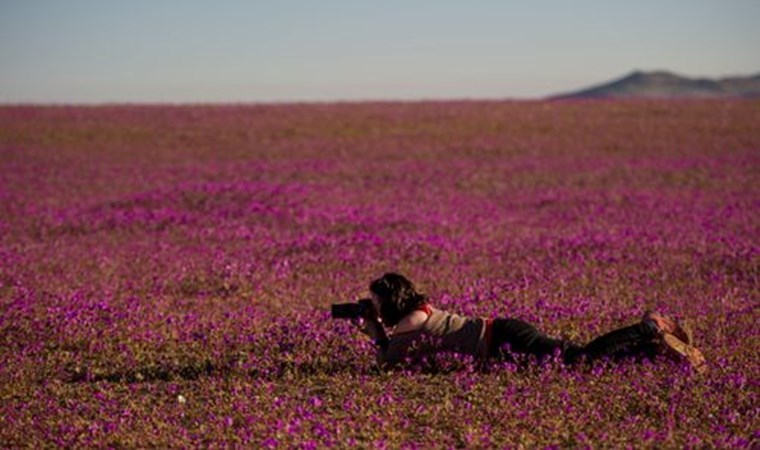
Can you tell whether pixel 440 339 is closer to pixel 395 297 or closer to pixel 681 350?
pixel 395 297

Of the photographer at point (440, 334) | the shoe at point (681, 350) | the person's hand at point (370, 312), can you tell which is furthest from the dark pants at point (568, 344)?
the person's hand at point (370, 312)

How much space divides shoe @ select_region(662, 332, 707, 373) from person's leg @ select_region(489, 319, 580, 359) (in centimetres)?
84

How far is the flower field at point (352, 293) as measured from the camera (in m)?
6.52

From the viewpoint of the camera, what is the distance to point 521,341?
25.2ft

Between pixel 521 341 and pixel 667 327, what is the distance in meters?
1.41

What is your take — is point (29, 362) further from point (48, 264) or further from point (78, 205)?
point (78, 205)

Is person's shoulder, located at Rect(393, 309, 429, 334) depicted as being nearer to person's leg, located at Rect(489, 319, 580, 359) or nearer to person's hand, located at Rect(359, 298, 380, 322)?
person's hand, located at Rect(359, 298, 380, 322)

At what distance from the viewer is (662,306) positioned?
421 inches

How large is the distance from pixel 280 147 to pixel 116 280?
2918 centimetres

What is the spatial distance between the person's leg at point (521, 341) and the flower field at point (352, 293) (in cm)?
19

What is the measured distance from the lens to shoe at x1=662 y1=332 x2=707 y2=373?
7418mm

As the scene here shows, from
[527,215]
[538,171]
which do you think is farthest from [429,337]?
[538,171]

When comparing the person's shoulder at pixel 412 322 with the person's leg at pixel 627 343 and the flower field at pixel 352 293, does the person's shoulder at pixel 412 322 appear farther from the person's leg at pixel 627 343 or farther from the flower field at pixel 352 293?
the person's leg at pixel 627 343

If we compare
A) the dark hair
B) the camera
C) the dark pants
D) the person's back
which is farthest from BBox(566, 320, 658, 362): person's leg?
the camera
